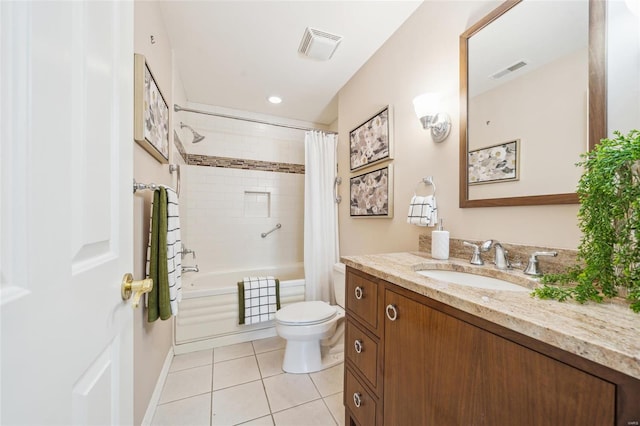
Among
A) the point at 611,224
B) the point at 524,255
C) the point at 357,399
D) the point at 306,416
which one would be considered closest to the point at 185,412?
the point at 306,416

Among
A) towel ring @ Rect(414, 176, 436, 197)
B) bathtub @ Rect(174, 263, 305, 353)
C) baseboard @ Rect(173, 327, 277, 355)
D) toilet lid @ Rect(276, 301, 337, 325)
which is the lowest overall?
baseboard @ Rect(173, 327, 277, 355)

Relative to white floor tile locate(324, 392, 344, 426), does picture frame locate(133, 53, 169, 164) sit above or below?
above

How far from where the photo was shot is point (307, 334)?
167 centimetres

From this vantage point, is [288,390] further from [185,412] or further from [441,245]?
[441,245]

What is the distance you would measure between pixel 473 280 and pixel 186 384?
1.84m

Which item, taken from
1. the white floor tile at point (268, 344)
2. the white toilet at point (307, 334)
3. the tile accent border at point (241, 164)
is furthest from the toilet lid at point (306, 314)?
the tile accent border at point (241, 164)

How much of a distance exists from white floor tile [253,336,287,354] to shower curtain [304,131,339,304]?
20.9 inches

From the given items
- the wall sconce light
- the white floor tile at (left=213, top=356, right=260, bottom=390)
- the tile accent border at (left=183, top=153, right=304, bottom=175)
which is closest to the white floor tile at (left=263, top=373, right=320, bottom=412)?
the white floor tile at (left=213, top=356, right=260, bottom=390)

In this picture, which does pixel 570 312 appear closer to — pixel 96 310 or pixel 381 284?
pixel 381 284

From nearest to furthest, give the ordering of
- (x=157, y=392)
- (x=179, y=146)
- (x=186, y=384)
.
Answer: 1. (x=157, y=392)
2. (x=186, y=384)
3. (x=179, y=146)

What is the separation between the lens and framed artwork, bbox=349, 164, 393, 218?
5.72 feet

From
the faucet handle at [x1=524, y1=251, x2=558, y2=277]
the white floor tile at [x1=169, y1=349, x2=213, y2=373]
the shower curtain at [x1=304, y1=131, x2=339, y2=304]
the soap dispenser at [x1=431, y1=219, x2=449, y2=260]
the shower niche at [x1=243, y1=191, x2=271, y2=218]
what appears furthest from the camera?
the shower niche at [x1=243, y1=191, x2=271, y2=218]

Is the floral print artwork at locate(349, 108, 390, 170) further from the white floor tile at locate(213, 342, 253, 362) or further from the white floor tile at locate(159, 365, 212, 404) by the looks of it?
the white floor tile at locate(159, 365, 212, 404)

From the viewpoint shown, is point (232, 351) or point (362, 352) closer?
point (362, 352)
